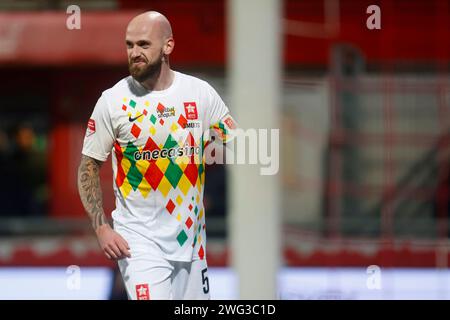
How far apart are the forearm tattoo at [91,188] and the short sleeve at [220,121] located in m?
0.41

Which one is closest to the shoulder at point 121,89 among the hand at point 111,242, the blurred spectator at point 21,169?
the hand at point 111,242

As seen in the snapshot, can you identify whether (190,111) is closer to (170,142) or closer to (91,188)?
(170,142)

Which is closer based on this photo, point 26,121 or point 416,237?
point 416,237

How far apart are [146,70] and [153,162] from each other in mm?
300

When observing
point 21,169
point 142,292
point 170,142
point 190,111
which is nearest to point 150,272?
point 142,292

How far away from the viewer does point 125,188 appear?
128 inches

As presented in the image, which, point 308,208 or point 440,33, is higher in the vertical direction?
point 440,33

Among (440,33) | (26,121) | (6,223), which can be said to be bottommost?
(6,223)

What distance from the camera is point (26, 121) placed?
35.4 ft

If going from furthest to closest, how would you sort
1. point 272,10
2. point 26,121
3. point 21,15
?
point 26,121 < point 21,15 < point 272,10
